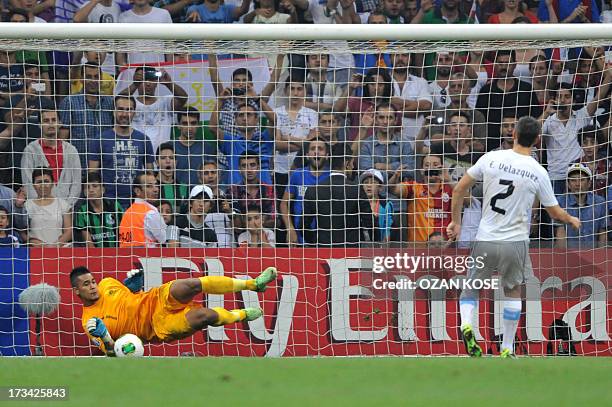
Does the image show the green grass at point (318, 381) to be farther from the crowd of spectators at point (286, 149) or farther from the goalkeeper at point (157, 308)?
the crowd of spectators at point (286, 149)

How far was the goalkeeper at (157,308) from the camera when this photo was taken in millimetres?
10062

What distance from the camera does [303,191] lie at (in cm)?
1155

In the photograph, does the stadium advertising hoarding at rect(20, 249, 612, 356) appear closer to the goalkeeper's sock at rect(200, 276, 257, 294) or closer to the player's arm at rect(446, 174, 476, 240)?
the goalkeeper's sock at rect(200, 276, 257, 294)

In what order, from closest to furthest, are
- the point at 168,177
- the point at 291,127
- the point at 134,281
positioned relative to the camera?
the point at 134,281, the point at 168,177, the point at 291,127

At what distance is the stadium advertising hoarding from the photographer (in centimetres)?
1115

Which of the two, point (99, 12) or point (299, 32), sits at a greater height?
point (99, 12)

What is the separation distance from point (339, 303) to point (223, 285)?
5.26 ft

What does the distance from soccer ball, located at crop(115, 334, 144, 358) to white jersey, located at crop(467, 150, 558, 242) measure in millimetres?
3319

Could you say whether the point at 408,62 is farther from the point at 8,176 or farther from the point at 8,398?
the point at 8,398

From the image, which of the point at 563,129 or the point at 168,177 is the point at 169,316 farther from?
the point at 563,129

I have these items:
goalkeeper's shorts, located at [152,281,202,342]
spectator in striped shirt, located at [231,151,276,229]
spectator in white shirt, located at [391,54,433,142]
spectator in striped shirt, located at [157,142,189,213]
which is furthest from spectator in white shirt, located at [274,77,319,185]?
goalkeeper's shorts, located at [152,281,202,342]

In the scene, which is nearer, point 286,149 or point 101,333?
point 101,333

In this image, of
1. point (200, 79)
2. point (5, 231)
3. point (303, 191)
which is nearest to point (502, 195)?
point (303, 191)

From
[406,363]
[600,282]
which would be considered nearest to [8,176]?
[406,363]
